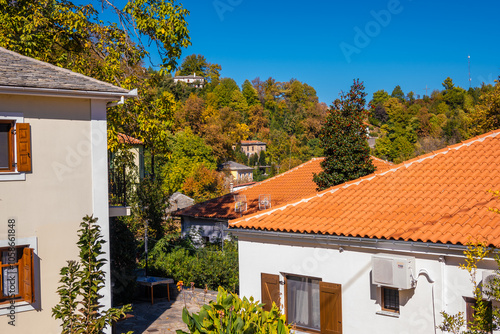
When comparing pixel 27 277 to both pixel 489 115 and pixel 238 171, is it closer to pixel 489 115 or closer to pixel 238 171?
pixel 489 115

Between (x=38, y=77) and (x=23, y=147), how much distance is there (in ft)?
4.66

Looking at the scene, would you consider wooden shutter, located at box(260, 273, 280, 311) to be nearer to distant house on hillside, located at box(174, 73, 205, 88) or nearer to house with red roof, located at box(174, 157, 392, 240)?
house with red roof, located at box(174, 157, 392, 240)

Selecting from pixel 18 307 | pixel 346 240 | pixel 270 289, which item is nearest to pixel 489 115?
pixel 346 240

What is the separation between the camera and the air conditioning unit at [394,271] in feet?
27.4

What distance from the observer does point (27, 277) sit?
876 cm

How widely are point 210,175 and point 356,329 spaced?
3583cm

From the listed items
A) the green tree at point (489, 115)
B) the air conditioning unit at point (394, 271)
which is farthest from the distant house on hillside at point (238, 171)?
the air conditioning unit at point (394, 271)

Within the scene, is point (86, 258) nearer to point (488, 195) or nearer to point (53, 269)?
point (53, 269)

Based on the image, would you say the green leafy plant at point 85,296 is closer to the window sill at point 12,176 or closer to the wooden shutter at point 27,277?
the wooden shutter at point 27,277

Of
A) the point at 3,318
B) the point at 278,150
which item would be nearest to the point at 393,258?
the point at 3,318

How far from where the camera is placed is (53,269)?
9.16 meters

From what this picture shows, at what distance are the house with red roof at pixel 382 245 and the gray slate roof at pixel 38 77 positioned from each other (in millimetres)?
4477

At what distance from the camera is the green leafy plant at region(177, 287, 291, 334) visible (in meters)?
5.81

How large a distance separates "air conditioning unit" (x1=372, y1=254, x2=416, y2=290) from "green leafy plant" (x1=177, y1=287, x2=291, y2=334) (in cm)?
309
